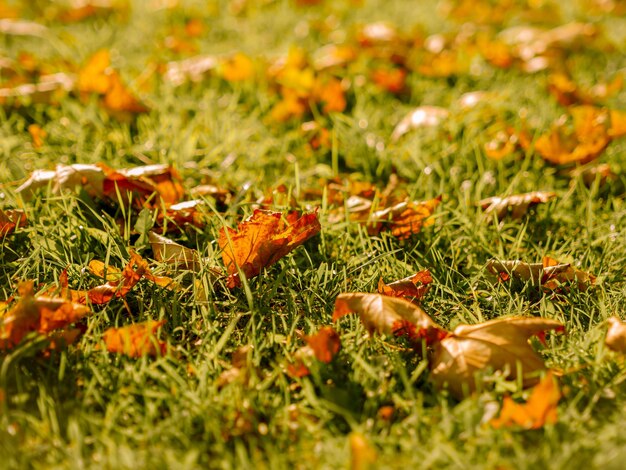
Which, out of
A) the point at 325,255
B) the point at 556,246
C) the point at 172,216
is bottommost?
the point at 556,246

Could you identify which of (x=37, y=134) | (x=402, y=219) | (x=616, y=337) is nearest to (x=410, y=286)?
(x=402, y=219)

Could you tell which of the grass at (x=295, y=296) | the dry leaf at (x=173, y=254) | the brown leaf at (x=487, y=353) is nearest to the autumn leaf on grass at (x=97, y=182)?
the grass at (x=295, y=296)

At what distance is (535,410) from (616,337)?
0.30m

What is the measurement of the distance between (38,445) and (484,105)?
194cm

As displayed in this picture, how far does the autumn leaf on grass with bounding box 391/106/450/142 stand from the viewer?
2336 mm

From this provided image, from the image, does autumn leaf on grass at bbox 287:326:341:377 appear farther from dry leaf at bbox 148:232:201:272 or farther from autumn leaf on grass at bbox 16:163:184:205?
autumn leaf on grass at bbox 16:163:184:205

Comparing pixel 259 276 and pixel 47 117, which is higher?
pixel 47 117

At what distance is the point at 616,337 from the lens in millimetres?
1300

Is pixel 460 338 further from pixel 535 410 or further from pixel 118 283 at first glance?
pixel 118 283

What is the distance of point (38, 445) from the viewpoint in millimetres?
1107

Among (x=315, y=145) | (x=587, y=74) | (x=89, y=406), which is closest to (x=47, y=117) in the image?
(x=315, y=145)

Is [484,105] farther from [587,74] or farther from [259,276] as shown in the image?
[259,276]

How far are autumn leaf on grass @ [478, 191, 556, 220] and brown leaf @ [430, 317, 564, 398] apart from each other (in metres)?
0.60

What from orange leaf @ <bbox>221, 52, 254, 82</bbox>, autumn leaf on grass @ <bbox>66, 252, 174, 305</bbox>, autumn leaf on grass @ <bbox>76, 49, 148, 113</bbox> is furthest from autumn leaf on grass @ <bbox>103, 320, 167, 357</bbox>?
orange leaf @ <bbox>221, 52, 254, 82</bbox>
